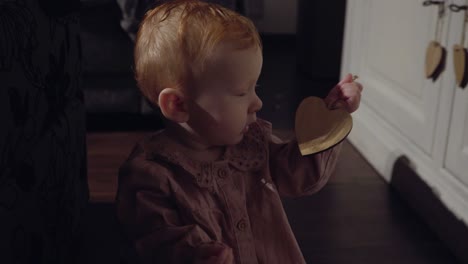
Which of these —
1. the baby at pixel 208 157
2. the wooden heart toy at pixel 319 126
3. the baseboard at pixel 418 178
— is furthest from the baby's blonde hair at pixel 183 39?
the baseboard at pixel 418 178

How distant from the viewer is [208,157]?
0.89 metres

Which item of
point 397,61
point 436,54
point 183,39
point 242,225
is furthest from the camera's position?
point 397,61

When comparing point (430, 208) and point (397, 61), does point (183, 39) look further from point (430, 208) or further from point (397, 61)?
point (397, 61)

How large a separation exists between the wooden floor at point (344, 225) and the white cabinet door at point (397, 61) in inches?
6.8

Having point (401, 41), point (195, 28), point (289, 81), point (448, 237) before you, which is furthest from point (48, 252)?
point (289, 81)

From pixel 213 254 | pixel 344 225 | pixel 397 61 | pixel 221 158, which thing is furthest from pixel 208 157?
pixel 397 61

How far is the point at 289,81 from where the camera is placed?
8.99ft

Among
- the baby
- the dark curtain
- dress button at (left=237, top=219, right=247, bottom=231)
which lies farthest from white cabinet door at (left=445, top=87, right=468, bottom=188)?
the dark curtain

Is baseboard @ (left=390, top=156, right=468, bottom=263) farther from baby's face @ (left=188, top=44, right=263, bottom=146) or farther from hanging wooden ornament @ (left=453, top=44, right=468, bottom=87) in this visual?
baby's face @ (left=188, top=44, right=263, bottom=146)

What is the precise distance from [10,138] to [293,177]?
1.36 ft

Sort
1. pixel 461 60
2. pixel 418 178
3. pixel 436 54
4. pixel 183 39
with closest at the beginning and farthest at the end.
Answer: pixel 183 39, pixel 461 60, pixel 436 54, pixel 418 178

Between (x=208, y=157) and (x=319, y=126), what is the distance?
17 cm

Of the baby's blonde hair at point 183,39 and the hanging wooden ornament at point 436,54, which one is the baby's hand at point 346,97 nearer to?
the baby's blonde hair at point 183,39

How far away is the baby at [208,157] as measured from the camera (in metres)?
0.79
